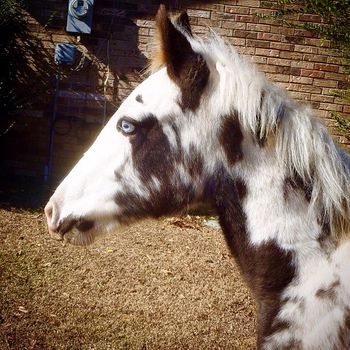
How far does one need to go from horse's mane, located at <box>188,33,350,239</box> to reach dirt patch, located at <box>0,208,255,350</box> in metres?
1.35

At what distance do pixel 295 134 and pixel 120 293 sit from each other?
8.88 ft

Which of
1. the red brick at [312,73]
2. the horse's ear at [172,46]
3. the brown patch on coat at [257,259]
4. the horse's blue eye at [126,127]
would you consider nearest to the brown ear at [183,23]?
the horse's ear at [172,46]

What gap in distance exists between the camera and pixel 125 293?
375 centimetres

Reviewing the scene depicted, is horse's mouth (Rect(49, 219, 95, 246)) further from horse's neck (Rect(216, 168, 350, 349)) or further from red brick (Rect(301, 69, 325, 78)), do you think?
red brick (Rect(301, 69, 325, 78))

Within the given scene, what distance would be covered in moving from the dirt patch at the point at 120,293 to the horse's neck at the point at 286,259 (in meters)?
1.21

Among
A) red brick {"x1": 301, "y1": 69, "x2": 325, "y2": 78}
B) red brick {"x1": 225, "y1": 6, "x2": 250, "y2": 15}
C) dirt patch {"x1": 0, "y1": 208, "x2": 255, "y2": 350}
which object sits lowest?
dirt patch {"x1": 0, "y1": 208, "x2": 255, "y2": 350}

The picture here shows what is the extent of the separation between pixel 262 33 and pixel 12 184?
414 centimetres

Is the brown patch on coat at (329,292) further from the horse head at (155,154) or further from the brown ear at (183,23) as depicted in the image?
the brown ear at (183,23)

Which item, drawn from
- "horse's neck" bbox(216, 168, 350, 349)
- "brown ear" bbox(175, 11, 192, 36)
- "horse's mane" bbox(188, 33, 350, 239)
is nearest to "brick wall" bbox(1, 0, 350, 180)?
"brown ear" bbox(175, 11, 192, 36)

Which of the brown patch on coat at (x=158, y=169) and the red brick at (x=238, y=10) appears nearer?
the brown patch on coat at (x=158, y=169)

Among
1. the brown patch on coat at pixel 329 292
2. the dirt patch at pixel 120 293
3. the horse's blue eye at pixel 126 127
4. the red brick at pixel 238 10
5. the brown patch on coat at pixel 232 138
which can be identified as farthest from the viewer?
the red brick at pixel 238 10

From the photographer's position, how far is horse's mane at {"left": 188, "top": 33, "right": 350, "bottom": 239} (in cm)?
148

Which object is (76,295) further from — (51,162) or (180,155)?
(51,162)

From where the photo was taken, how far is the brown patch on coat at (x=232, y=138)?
5.12 feet
